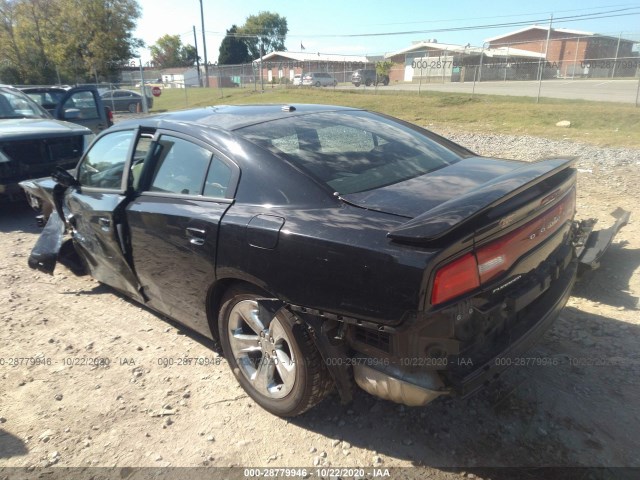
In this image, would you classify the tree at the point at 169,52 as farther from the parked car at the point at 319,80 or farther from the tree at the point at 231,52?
the parked car at the point at 319,80

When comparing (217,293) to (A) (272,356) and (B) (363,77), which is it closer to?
(A) (272,356)

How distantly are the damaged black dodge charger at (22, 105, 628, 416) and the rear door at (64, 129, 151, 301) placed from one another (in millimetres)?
25

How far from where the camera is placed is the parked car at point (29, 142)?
20.9 feet

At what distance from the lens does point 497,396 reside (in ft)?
8.73

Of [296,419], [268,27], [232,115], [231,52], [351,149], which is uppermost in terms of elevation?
[268,27]

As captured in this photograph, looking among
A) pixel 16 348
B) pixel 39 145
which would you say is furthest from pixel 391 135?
pixel 39 145

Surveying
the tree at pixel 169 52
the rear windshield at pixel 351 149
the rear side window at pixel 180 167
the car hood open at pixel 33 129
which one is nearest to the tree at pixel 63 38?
the car hood open at pixel 33 129

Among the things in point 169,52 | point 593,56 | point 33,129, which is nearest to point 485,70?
point 593,56

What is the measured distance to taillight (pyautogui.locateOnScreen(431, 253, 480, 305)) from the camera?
186 centimetres

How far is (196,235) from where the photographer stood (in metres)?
2.70

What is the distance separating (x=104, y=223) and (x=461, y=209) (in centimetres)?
269

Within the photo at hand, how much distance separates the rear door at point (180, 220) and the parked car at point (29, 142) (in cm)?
418

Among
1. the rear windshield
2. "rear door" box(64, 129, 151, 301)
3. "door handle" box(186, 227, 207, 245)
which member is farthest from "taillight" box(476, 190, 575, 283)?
"rear door" box(64, 129, 151, 301)

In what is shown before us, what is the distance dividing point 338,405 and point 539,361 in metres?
1.29
